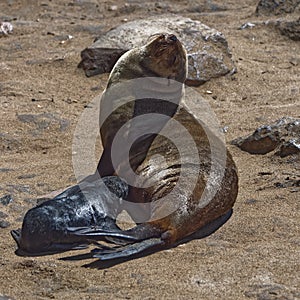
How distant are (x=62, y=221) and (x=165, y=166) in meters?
0.92

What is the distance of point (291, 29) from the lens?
868 cm

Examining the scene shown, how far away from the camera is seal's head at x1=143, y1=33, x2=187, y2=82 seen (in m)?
5.48

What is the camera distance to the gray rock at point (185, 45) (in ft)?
24.4

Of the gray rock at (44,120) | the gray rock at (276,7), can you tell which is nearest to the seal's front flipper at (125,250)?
the gray rock at (44,120)

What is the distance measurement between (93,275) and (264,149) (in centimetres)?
237

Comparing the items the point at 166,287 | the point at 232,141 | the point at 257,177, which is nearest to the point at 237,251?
the point at 166,287

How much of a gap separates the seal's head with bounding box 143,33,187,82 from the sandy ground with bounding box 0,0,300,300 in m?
0.82

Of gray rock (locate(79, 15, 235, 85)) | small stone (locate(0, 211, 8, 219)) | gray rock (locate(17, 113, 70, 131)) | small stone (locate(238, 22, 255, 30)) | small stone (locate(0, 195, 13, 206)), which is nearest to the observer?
small stone (locate(0, 211, 8, 219))

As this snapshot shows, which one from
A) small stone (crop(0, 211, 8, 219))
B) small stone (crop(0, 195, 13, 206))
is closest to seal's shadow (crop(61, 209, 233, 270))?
small stone (crop(0, 211, 8, 219))

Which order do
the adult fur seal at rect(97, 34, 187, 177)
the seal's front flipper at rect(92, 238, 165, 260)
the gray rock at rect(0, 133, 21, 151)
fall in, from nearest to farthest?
the seal's front flipper at rect(92, 238, 165, 260)
the adult fur seal at rect(97, 34, 187, 177)
the gray rock at rect(0, 133, 21, 151)

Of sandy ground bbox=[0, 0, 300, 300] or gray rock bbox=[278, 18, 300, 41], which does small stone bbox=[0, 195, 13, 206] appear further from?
gray rock bbox=[278, 18, 300, 41]

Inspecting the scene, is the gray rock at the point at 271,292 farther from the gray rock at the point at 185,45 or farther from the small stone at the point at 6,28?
the small stone at the point at 6,28

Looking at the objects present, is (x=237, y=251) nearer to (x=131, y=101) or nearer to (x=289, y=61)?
(x=131, y=101)

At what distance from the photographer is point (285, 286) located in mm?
3576
